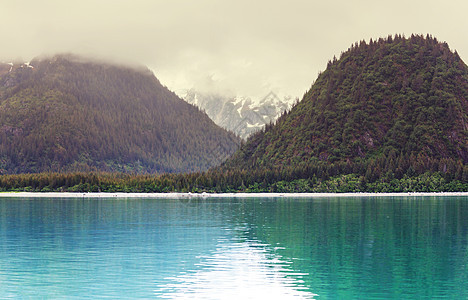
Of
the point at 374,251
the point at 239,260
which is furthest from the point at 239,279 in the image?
the point at 374,251

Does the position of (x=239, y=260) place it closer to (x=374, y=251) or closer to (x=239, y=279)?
(x=239, y=279)

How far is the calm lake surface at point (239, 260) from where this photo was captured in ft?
183

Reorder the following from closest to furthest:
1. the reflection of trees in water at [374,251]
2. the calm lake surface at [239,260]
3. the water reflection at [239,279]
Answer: the water reflection at [239,279] < the calm lake surface at [239,260] < the reflection of trees in water at [374,251]

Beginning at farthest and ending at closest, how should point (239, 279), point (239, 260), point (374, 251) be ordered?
1. point (374, 251)
2. point (239, 260)
3. point (239, 279)

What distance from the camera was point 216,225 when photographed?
120 metres

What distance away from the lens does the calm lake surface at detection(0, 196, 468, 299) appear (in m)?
55.8

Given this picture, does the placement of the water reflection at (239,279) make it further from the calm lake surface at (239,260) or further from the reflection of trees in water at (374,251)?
the reflection of trees in water at (374,251)

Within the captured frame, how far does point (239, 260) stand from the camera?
7338 centimetres

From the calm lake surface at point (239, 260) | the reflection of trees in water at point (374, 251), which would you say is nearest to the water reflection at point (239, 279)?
A: the calm lake surface at point (239, 260)

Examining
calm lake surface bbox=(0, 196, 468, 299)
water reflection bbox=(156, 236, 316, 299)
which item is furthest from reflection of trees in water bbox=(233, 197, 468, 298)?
water reflection bbox=(156, 236, 316, 299)

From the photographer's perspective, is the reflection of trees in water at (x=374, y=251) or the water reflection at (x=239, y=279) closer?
the water reflection at (x=239, y=279)

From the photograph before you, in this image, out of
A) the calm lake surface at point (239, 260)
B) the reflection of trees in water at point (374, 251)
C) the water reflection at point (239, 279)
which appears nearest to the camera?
the water reflection at point (239, 279)

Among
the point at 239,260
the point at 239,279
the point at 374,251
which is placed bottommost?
the point at 239,279

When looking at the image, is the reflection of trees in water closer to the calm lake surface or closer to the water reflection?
the calm lake surface
